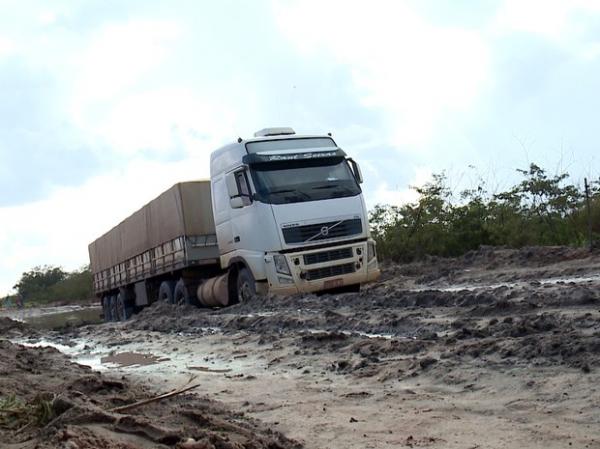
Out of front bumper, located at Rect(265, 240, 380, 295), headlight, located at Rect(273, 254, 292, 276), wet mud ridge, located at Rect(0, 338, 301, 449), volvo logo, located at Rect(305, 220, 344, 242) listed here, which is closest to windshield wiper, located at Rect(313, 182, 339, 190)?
volvo logo, located at Rect(305, 220, 344, 242)

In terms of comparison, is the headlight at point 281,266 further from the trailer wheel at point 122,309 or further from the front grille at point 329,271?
the trailer wheel at point 122,309

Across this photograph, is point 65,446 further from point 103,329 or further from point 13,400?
point 103,329

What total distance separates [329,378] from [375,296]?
4.93 m

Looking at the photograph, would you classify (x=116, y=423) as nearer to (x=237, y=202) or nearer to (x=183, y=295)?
(x=237, y=202)

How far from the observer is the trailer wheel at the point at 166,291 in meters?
16.1

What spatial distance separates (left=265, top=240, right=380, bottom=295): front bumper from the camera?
11.8m

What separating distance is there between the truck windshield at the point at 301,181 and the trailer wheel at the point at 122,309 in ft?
30.0

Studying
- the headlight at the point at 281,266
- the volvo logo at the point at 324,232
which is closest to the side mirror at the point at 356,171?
the volvo logo at the point at 324,232

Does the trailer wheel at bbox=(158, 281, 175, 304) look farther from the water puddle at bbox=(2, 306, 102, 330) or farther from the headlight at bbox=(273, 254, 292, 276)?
the headlight at bbox=(273, 254, 292, 276)

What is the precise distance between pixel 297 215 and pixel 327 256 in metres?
0.90

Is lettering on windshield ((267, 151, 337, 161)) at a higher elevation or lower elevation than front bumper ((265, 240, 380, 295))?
higher

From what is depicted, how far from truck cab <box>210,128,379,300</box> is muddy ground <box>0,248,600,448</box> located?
32.6 inches

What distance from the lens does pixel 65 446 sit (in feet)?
10.6

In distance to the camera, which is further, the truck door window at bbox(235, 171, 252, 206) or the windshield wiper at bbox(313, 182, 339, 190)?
the windshield wiper at bbox(313, 182, 339, 190)
